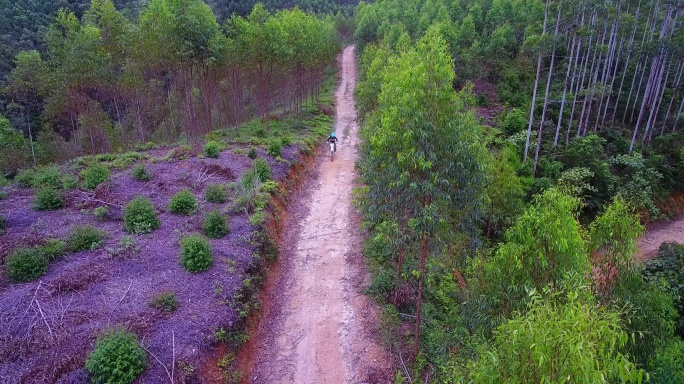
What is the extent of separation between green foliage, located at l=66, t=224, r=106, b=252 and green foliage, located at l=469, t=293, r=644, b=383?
12.5 meters

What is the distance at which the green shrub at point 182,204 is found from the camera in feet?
49.7

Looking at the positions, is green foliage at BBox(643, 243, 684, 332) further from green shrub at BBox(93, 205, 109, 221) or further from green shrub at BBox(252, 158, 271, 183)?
green shrub at BBox(93, 205, 109, 221)

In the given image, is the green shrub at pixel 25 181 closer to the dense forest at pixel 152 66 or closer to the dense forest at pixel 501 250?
the dense forest at pixel 152 66

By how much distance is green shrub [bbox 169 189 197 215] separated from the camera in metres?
15.2

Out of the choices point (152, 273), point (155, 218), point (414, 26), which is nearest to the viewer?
point (152, 273)

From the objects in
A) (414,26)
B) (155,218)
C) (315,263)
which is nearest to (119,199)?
(155,218)

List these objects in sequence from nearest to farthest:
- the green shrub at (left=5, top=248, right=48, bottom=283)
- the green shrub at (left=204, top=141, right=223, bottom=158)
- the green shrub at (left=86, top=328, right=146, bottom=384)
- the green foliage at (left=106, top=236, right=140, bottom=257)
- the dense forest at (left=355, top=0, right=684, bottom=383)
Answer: the dense forest at (left=355, top=0, right=684, bottom=383) → the green shrub at (left=86, top=328, right=146, bottom=384) → the green shrub at (left=5, top=248, right=48, bottom=283) → the green foliage at (left=106, top=236, right=140, bottom=257) → the green shrub at (left=204, top=141, right=223, bottom=158)

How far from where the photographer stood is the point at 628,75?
3409 centimetres

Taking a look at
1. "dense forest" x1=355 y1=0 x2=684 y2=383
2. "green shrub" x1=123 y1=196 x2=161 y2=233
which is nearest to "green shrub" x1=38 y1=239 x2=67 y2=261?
"green shrub" x1=123 y1=196 x2=161 y2=233

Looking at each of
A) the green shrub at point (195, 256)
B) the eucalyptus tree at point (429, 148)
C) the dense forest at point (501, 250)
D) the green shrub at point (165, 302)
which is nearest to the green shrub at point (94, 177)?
the green shrub at point (195, 256)

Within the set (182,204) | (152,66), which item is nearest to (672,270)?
(182,204)

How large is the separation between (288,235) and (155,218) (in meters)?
5.29

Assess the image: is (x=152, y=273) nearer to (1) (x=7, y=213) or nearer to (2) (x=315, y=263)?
(2) (x=315, y=263)

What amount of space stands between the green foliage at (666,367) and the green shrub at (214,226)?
12735 millimetres
